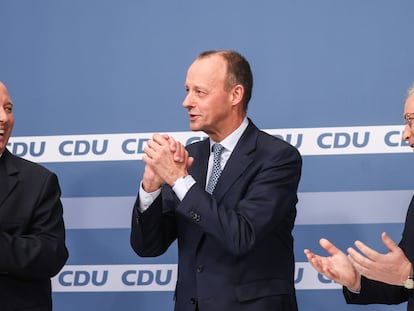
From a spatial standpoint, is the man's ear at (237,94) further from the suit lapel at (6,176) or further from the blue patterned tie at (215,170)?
the suit lapel at (6,176)

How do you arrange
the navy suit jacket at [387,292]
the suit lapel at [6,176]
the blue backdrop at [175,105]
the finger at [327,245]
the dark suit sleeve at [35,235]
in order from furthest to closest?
1. the blue backdrop at [175,105]
2. the suit lapel at [6,176]
3. the dark suit sleeve at [35,235]
4. the navy suit jacket at [387,292]
5. the finger at [327,245]

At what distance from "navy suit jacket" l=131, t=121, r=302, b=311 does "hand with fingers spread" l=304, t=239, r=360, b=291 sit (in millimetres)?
216

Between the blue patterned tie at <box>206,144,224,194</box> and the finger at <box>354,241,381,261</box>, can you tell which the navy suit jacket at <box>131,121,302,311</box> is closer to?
the blue patterned tie at <box>206,144,224,194</box>

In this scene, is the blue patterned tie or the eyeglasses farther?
the blue patterned tie

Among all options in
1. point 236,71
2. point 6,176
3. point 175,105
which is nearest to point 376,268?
point 236,71

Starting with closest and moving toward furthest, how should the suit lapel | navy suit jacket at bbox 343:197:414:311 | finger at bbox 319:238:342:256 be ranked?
finger at bbox 319:238:342:256 → navy suit jacket at bbox 343:197:414:311 → the suit lapel

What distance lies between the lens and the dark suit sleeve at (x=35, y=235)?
90.1 inches

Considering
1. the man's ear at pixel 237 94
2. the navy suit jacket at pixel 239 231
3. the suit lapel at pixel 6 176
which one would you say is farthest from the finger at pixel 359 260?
the suit lapel at pixel 6 176

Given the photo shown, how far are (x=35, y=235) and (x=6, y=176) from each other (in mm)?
251

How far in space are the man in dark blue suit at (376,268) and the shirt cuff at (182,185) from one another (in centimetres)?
40

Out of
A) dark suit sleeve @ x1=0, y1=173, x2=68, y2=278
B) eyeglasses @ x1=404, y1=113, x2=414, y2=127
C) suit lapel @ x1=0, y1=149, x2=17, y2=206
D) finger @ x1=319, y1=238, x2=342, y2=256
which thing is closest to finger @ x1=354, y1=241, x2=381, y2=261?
finger @ x1=319, y1=238, x2=342, y2=256

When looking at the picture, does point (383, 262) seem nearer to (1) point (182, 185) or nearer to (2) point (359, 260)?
(2) point (359, 260)

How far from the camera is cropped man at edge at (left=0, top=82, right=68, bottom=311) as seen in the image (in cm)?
230

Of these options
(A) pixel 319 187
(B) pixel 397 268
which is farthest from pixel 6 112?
(B) pixel 397 268
